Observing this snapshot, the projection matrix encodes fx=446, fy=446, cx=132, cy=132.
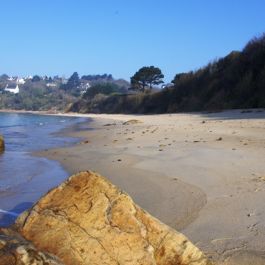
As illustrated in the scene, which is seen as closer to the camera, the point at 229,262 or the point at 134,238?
the point at 134,238

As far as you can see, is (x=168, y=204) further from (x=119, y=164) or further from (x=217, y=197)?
(x=119, y=164)

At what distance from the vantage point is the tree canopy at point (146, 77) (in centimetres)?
6500

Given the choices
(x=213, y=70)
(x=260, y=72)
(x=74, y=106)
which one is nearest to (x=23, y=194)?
(x=260, y=72)

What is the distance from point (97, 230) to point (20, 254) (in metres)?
0.63

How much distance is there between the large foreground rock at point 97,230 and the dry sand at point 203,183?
0.65 m

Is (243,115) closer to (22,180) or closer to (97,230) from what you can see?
(22,180)

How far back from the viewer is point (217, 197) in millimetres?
5473

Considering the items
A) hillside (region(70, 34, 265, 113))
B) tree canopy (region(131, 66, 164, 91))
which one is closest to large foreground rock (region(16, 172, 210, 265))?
hillside (region(70, 34, 265, 113))

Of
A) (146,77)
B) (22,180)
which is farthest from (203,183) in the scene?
(146,77)

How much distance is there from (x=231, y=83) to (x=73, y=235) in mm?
31255

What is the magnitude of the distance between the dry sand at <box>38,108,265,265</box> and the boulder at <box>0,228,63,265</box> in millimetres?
1592

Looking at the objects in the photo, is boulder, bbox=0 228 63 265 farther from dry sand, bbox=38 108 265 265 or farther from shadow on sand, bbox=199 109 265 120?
shadow on sand, bbox=199 109 265 120

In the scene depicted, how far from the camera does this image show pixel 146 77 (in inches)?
2594

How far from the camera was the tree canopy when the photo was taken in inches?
2559
